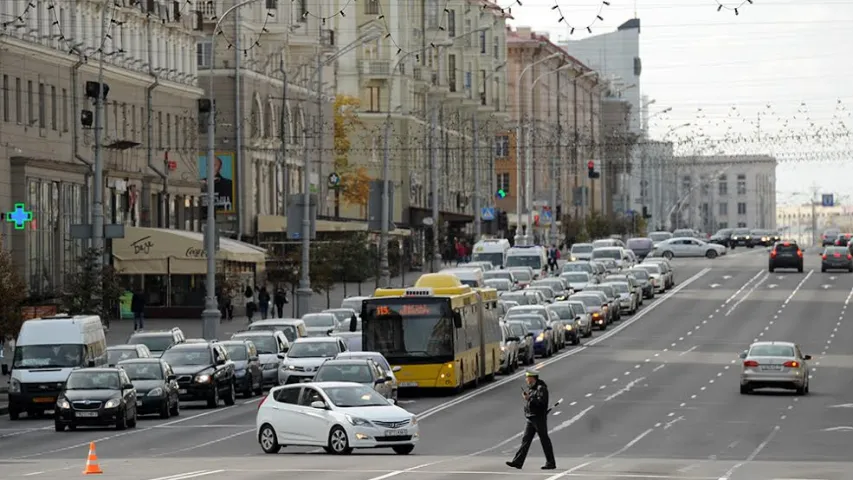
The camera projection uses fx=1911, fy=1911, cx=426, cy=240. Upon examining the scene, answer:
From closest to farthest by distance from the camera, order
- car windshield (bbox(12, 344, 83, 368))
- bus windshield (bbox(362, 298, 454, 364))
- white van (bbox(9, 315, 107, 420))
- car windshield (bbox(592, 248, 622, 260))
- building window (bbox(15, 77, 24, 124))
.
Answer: white van (bbox(9, 315, 107, 420)), car windshield (bbox(12, 344, 83, 368)), bus windshield (bbox(362, 298, 454, 364)), building window (bbox(15, 77, 24, 124)), car windshield (bbox(592, 248, 622, 260))

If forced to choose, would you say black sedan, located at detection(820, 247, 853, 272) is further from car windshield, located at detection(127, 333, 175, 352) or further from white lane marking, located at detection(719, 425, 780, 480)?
white lane marking, located at detection(719, 425, 780, 480)

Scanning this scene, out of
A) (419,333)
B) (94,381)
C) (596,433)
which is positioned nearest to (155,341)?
(419,333)

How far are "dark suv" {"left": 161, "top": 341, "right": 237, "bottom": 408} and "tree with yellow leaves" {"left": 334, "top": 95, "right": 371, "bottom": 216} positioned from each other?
67.8 meters

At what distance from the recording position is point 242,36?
296ft

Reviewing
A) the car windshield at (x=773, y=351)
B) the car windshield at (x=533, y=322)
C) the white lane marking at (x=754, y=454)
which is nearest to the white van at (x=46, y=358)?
the white lane marking at (x=754, y=454)

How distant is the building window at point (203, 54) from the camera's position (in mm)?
94000

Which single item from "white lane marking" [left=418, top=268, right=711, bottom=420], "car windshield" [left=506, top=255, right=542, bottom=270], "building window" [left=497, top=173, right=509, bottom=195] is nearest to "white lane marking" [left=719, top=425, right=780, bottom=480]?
"white lane marking" [left=418, top=268, right=711, bottom=420]

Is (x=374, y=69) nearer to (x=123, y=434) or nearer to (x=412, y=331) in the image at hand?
(x=412, y=331)

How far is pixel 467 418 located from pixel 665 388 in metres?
11.5

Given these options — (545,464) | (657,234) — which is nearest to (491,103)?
(657,234)

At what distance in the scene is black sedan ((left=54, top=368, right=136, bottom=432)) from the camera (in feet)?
123

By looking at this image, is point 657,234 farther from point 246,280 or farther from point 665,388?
point 665,388

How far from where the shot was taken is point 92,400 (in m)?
37.6

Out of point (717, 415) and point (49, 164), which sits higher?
point (49, 164)
